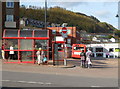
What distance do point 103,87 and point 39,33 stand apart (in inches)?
527

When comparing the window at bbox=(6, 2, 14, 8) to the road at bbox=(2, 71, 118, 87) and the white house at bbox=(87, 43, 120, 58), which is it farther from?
the road at bbox=(2, 71, 118, 87)

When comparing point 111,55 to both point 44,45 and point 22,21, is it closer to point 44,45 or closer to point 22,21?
point 44,45

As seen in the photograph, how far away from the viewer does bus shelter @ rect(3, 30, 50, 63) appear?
24.4 meters

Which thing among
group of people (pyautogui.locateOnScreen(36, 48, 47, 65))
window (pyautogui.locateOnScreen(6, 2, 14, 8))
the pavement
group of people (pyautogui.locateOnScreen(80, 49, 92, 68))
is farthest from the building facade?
the pavement

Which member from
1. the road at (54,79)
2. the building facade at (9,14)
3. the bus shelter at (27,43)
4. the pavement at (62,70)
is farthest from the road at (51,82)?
the building facade at (9,14)

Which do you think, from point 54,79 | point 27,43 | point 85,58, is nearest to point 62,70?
point 85,58

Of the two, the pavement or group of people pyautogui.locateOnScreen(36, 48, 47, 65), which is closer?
the pavement

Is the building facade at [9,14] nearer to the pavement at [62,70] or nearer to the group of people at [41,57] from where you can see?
the group of people at [41,57]

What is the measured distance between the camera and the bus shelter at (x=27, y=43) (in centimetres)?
2441

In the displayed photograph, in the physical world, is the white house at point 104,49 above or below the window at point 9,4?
below

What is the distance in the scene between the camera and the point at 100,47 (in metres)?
59.7

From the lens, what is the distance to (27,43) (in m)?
24.4

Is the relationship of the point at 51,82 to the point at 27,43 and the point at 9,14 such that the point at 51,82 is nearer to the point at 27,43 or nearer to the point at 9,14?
the point at 27,43

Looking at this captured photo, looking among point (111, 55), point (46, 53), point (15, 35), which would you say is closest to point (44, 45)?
point (46, 53)
